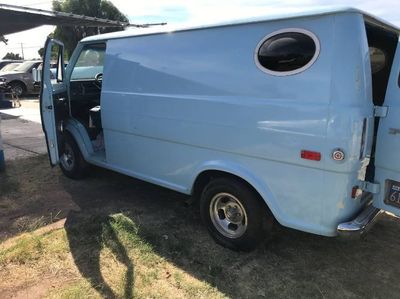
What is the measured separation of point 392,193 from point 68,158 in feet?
14.5

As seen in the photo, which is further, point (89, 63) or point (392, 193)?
→ point (89, 63)

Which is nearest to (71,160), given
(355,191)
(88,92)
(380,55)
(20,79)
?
(88,92)

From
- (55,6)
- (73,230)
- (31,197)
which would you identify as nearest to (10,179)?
(31,197)

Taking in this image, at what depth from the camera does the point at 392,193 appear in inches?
122

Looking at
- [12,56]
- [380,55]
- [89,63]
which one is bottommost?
[12,56]

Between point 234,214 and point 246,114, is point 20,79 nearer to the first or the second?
point 234,214

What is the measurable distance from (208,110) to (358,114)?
1.34 m

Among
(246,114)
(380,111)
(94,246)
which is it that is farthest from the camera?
(94,246)

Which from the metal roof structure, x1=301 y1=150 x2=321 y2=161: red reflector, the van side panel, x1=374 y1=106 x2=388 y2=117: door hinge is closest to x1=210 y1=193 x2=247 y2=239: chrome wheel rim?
the van side panel

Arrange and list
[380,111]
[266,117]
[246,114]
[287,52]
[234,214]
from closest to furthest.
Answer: [380,111] < [287,52] < [266,117] < [246,114] < [234,214]

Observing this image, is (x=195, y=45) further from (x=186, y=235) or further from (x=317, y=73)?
(x=186, y=235)

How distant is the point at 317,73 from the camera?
2975 mm

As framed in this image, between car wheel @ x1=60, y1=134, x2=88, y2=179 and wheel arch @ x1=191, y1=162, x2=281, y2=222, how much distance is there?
7.49 ft

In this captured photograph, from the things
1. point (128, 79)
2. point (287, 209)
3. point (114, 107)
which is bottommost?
point (287, 209)
